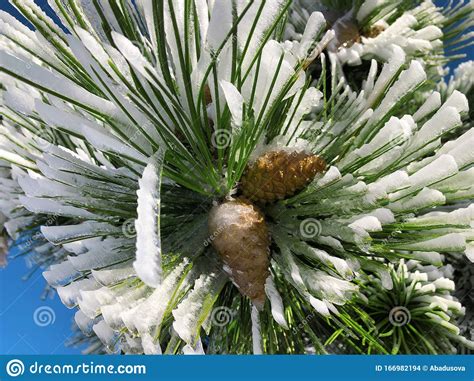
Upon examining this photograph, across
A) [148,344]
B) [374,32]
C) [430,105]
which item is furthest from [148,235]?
[374,32]

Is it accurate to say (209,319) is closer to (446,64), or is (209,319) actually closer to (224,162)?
(224,162)

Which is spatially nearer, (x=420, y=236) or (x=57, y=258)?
(x=420, y=236)

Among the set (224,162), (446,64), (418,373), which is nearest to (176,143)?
(224,162)

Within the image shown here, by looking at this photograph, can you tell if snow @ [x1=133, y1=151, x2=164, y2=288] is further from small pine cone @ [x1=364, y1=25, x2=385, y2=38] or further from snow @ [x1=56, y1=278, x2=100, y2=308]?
small pine cone @ [x1=364, y1=25, x2=385, y2=38]

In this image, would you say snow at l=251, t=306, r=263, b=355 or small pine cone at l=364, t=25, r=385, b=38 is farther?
small pine cone at l=364, t=25, r=385, b=38

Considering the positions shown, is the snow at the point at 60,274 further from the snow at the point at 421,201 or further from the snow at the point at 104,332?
the snow at the point at 421,201

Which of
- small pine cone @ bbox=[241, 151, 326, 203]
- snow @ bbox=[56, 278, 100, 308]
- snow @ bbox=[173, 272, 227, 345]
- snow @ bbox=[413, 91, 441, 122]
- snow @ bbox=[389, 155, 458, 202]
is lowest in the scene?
snow @ bbox=[56, 278, 100, 308]

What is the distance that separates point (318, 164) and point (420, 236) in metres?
0.10

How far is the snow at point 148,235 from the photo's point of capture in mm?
272

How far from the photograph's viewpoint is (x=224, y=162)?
461 mm

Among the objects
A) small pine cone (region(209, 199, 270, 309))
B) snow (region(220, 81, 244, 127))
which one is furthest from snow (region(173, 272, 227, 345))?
snow (region(220, 81, 244, 127))

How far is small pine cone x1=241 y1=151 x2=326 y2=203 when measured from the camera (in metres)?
0.45

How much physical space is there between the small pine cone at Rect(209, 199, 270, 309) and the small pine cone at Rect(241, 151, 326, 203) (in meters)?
0.02

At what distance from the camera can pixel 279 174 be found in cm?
45
